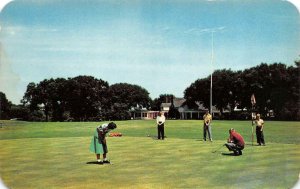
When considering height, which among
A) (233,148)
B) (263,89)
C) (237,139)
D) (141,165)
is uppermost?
(263,89)

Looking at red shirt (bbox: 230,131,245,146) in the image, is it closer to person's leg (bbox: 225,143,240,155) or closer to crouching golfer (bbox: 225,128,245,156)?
crouching golfer (bbox: 225,128,245,156)

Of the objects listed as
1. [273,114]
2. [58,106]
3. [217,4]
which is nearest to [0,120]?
[58,106]

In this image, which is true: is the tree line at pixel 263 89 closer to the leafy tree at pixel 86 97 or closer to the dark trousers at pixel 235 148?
the dark trousers at pixel 235 148

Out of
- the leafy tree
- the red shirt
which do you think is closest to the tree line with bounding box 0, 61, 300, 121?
the leafy tree

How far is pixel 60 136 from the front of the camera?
814 inches

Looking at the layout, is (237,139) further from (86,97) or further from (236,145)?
(86,97)

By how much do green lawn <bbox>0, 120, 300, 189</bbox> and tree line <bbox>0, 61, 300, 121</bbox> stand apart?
998mm

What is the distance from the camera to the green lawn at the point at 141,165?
1134cm

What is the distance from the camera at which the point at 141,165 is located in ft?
42.9

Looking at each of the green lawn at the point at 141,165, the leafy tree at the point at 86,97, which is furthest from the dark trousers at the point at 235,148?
the leafy tree at the point at 86,97

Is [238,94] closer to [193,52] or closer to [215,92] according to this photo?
[215,92]

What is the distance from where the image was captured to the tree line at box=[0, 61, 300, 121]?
15652mm

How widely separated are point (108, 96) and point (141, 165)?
7.68m

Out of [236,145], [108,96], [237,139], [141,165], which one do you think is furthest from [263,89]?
[141,165]
